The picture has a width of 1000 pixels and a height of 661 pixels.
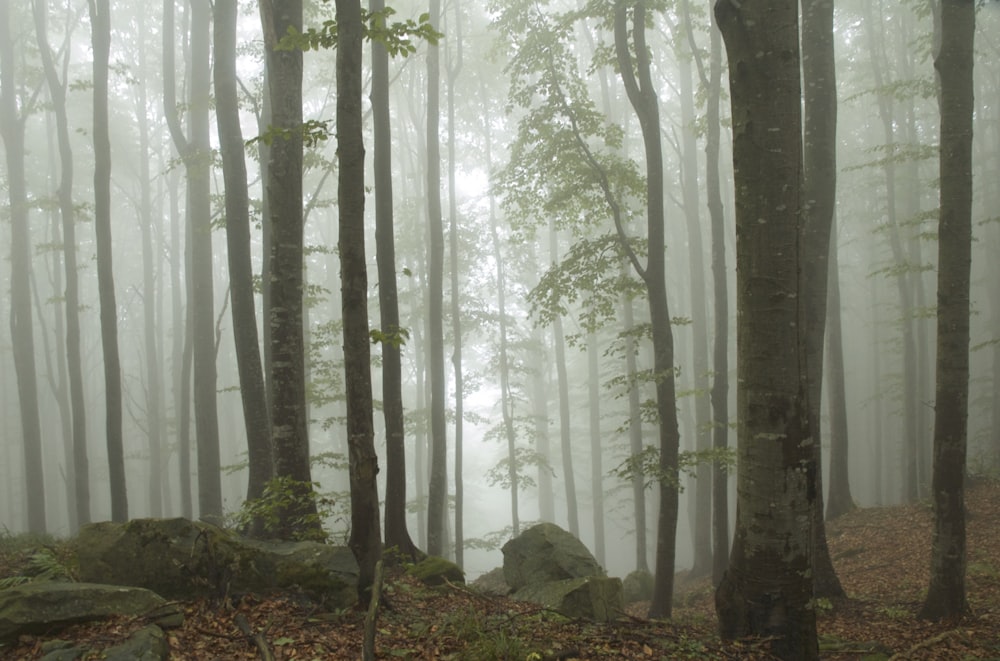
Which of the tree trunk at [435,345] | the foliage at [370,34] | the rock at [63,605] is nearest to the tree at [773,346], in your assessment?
the foliage at [370,34]

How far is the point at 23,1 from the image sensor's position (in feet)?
63.6

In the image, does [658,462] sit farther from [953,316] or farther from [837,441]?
[837,441]

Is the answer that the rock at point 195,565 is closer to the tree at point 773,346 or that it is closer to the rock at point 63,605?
the rock at point 63,605

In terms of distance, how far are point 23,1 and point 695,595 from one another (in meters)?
26.5

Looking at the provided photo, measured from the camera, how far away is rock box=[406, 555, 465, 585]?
7.23m

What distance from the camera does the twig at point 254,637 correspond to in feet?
13.1

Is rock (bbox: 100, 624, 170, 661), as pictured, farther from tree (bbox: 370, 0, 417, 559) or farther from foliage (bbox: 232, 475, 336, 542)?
tree (bbox: 370, 0, 417, 559)

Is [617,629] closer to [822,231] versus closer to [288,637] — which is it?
[288,637]

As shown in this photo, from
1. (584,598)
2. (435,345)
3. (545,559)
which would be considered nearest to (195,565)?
(584,598)

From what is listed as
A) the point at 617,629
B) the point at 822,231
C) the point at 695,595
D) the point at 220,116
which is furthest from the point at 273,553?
the point at 695,595

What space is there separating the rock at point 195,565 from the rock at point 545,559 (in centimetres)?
343

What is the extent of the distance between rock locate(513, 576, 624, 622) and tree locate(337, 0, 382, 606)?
2.16m

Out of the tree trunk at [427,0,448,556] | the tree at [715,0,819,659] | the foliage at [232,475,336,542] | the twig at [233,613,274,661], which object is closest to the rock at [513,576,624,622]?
the tree at [715,0,819,659]

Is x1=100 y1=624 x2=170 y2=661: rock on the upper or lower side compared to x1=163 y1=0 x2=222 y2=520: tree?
lower
